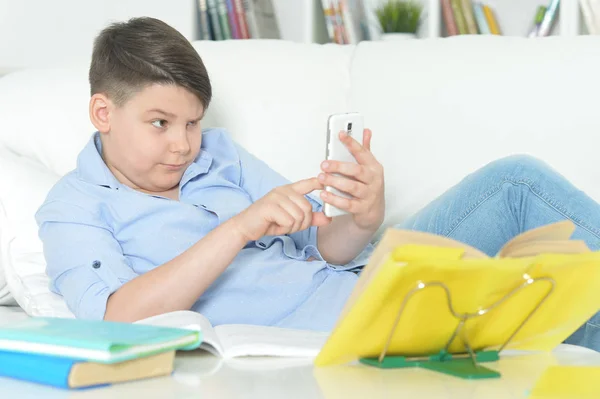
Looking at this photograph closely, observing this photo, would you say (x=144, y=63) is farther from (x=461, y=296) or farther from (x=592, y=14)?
(x=592, y=14)

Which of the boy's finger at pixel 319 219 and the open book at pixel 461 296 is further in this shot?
the boy's finger at pixel 319 219

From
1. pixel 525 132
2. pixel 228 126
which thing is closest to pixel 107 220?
pixel 228 126

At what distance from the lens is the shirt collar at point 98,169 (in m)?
1.38

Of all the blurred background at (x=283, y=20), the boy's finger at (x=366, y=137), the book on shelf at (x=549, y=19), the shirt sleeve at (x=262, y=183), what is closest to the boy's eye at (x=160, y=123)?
the shirt sleeve at (x=262, y=183)

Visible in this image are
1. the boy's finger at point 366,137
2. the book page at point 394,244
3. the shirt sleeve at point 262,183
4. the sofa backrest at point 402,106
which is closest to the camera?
the book page at point 394,244

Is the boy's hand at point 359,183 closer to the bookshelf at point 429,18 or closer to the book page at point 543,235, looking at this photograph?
the book page at point 543,235

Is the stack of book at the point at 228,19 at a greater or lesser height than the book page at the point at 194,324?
greater

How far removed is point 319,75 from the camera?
1.81 meters

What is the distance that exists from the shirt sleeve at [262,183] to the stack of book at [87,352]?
64cm

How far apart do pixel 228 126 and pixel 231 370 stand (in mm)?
912

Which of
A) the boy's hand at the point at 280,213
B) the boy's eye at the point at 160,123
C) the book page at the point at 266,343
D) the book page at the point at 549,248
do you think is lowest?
the book page at the point at 266,343

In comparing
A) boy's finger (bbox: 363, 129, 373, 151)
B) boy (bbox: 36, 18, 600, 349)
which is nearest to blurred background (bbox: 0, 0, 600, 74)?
boy (bbox: 36, 18, 600, 349)

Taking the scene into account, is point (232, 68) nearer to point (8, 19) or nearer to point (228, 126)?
point (228, 126)

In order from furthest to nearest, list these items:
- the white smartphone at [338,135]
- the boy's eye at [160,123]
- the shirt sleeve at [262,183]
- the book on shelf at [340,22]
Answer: the book on shelf at [340,22] → the shirt sleeve at [262,183] → the boy's eye at [160,123] → the white smartphone at [338,135]
